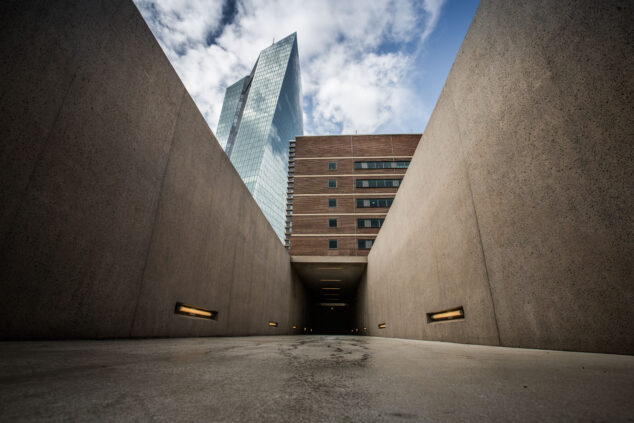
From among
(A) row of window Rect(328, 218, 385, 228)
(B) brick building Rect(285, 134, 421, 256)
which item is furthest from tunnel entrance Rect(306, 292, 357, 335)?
(A) row of window Rect(328, 218, 385, 228)

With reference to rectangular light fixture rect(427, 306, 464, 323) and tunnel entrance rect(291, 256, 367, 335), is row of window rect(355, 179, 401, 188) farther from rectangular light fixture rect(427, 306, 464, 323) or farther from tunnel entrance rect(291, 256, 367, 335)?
rectangular light fixture rect(427, 306, 464, 323)

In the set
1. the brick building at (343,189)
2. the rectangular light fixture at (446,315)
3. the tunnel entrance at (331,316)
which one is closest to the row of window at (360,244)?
the brick building at (343,189)

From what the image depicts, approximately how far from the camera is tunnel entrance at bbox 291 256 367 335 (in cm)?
1302

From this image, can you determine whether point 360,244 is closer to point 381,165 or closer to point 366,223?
point 366,223

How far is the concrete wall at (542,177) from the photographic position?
1.75 meters

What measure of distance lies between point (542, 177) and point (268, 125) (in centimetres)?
7435

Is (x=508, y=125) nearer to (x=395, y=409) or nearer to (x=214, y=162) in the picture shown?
(x=395, y=409)

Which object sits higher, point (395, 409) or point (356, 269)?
point (356, 269)

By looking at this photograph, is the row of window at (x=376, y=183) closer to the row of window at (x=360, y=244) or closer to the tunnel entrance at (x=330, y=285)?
the row of window at (x=360, y=244)

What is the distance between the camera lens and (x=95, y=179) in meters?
2.65

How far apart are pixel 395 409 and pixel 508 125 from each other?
2.97 metres

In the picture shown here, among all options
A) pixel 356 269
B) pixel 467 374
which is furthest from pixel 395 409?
pixel 356 269

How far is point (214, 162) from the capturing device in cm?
520

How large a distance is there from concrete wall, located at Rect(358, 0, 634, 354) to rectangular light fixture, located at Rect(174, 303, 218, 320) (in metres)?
4.09
